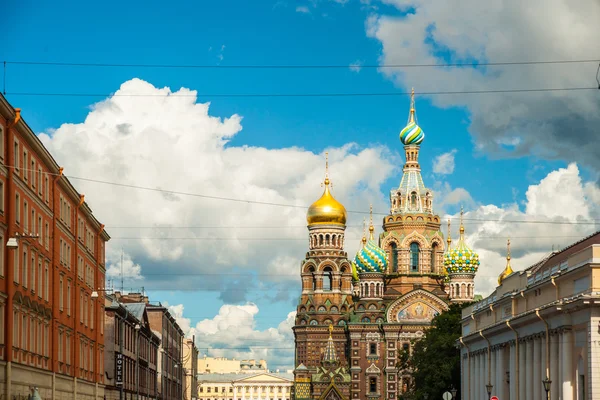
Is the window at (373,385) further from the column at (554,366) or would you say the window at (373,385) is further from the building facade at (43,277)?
the column at (554,366)

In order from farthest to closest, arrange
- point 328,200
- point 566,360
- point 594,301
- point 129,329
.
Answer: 1. point 328,200
2. point 129,329
3. point 566,360
4. point 594,301

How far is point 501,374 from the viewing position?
6725 cm

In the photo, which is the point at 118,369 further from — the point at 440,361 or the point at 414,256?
the point at 414,256

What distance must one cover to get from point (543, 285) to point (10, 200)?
78.3ft

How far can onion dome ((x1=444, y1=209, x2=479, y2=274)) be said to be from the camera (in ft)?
538

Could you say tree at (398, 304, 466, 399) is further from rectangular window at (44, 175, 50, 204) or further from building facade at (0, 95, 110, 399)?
rectangular window at (44, 175, 50, 204)

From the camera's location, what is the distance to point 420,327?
16000cm

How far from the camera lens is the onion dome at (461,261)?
6452 inches

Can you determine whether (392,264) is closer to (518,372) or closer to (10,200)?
(518,372)

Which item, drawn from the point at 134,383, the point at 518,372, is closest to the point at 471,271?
the point at 134,383

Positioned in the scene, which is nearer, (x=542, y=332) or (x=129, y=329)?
(x=542, y=332)

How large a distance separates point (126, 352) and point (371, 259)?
85.8 metres

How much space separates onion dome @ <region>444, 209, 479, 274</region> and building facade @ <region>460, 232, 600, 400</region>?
→ 290 feet

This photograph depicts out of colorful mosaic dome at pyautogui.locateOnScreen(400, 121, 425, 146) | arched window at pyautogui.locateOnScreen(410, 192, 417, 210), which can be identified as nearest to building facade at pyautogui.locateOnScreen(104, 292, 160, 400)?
arched window at pyautogui.locateOnScreen(410, 192, 417, 210)
